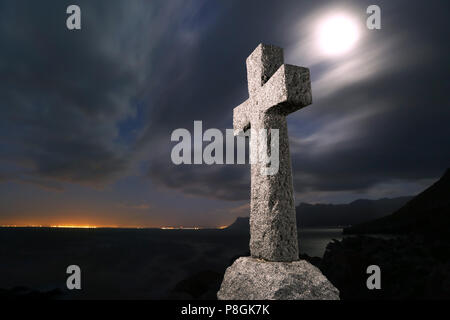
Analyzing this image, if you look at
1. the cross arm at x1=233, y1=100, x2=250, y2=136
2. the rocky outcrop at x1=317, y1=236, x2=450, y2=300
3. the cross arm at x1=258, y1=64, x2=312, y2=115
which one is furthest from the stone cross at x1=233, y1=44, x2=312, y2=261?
the rocky outcrop at x1=317, y1=236, x2=450, y2=300

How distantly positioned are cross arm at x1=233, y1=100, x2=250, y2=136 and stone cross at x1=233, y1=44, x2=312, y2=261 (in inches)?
13.9

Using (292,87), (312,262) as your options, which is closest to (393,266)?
(312,262)

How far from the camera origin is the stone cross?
3203 millimetres

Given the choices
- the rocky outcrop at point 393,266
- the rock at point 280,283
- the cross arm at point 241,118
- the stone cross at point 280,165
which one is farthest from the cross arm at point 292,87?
the rocky outcrop at point 393,266

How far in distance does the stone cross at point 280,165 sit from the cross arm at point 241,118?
35cm

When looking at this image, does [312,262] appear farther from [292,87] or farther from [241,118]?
[292,87]

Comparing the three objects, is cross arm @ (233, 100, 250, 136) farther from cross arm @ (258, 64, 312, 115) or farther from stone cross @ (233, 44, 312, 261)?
cross arm @ (258, 64, 312, 115)

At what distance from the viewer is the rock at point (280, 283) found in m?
2.76

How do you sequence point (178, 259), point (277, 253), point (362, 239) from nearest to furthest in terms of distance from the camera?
A: point (277, 253), point (362, 239), point (178, 259)

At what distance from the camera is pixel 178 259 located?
1766 inches

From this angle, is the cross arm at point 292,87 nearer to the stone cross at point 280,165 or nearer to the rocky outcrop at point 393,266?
the stone cross at point 280,165
